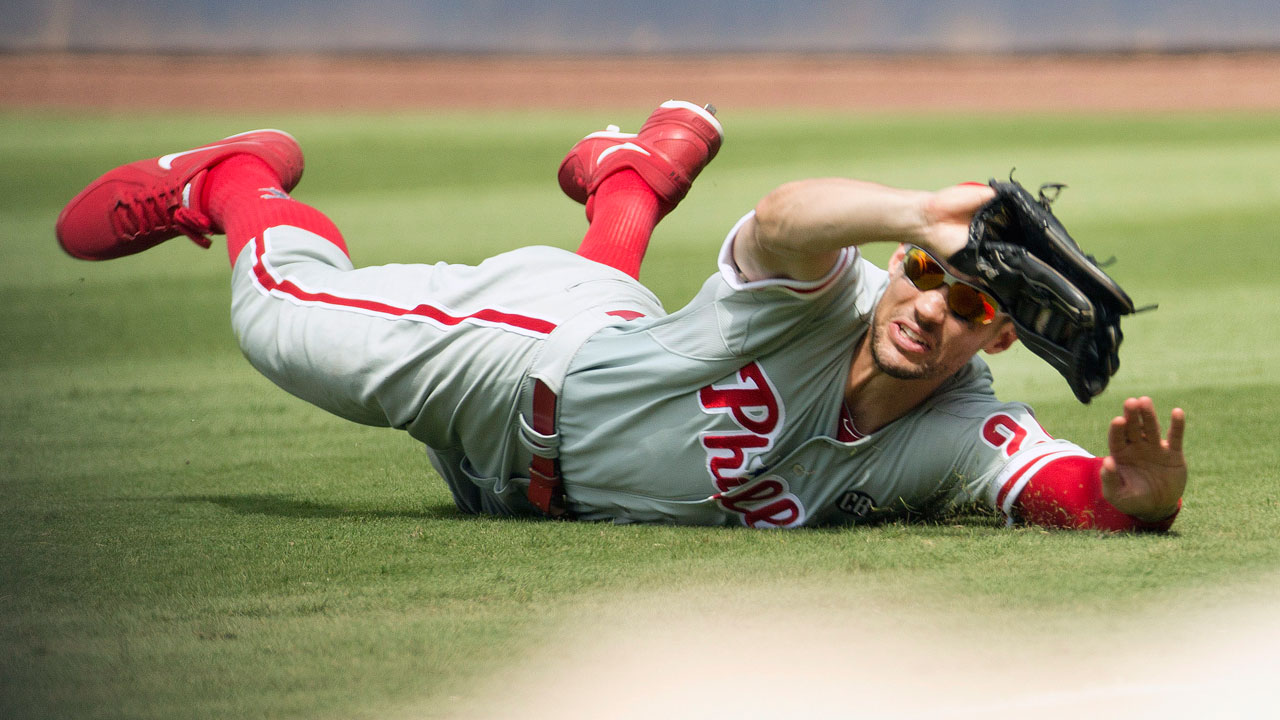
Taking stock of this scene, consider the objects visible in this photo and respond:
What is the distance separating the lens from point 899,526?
8.38 ft

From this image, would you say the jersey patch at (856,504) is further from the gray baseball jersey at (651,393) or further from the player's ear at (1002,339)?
the player's ear at (1002,339)

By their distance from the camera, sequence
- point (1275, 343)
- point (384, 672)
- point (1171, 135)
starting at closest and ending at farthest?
point (384, 672)
point (1275, 343)
point (1171, 135)

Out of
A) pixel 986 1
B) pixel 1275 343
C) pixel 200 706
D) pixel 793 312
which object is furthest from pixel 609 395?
pixel 986 1

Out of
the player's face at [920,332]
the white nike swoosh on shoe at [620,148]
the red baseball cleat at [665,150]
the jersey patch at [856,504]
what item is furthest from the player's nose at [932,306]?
the white nike swoosh on shoe at [620,148]

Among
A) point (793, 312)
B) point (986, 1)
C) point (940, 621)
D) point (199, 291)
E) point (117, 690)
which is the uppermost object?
point (986, 1)

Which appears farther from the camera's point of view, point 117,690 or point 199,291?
point 199,291

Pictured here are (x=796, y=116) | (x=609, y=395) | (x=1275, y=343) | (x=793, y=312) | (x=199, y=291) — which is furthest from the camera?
(x=796, y=116)

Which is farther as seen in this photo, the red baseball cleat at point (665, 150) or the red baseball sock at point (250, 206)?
the red baseball cleat at point (665, 150)

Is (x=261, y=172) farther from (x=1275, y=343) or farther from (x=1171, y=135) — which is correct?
(x=1171, y=135)

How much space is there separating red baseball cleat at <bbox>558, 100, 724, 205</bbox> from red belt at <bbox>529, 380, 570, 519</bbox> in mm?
945

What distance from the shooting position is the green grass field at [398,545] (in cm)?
176

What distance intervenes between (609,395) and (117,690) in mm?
1197

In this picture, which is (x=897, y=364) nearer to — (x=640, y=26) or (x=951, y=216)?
(x=951, y=216)

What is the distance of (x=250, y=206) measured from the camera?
3316mm
